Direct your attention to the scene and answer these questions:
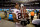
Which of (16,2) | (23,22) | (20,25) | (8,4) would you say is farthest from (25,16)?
(8,4)

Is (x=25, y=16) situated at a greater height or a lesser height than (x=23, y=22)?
greater

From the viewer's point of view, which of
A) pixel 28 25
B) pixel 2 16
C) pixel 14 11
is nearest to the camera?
pixel 14 11

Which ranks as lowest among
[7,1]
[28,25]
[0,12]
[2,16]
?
[28,25]

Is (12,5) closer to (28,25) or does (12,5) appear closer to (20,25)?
(20,25)

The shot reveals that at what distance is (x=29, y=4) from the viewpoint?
2.97m

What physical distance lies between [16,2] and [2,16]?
105 cm

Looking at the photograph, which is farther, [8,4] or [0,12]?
[0,12]

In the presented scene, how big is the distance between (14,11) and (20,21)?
1.70 feet

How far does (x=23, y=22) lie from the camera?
2.86 metres

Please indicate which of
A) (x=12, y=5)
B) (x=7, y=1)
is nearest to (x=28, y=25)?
(x=12, y=5)

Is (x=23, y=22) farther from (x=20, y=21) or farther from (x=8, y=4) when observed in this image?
(x=8, y=4)

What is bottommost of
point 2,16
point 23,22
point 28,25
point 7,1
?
point 28,25

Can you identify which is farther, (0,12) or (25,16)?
(0,12)

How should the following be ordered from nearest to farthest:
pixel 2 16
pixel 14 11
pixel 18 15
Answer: pixel 18 15 → pixel 14 11 → pixel 2 16
